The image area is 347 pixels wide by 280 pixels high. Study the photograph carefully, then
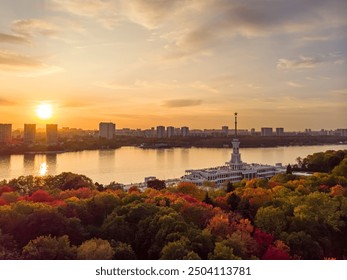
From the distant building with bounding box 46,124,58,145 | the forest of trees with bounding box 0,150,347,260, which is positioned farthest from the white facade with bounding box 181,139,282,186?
the distant building with bounding box 46,124,58,145

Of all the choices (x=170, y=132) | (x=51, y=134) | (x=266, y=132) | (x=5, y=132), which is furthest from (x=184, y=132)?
(x=5, y=132)

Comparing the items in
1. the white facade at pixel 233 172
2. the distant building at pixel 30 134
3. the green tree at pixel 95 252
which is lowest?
the white facade at pixel 233 172

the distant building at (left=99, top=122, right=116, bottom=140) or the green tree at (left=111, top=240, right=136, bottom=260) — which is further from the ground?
the distant building at (left=99, top=122, right=116, bottom=140)

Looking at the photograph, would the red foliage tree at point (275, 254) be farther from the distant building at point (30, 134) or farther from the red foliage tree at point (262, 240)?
the distant building at point (30, 134)

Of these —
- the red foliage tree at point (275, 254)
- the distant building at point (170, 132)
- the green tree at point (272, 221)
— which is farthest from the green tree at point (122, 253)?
the distant building at point (170, 132)

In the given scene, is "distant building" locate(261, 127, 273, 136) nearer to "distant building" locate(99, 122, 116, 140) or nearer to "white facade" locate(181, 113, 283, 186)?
"distant building" locate(99, 122, 116, 140)

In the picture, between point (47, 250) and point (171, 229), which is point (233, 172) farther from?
point (47, 250)
